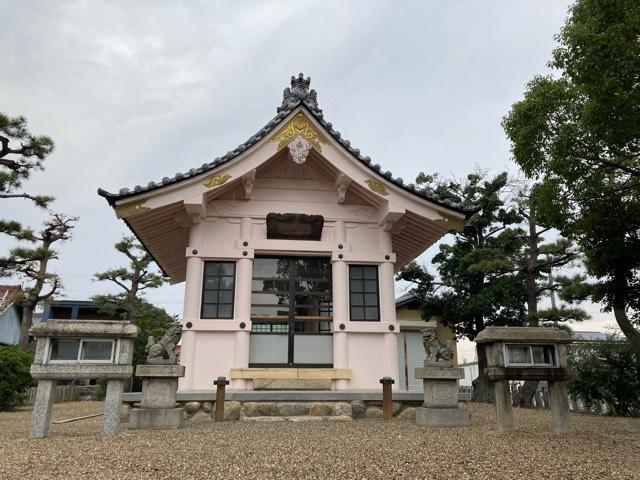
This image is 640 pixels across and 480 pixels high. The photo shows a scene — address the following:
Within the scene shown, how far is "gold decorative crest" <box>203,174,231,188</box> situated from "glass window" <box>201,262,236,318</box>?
4.93 feet

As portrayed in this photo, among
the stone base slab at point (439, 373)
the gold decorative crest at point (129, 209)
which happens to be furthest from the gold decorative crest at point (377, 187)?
the gold decorative crest at point (129, 209)

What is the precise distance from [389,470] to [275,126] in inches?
257

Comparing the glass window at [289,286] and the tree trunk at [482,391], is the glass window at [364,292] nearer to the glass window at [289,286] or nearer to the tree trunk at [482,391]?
the glass window at [289,286]

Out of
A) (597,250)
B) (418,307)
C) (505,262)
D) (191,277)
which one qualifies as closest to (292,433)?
(191,277)

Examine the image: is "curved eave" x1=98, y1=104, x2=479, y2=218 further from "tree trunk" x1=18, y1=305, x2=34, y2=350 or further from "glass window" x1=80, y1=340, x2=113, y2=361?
"tree trunk" x1=18, y1=305, x2=34, y2=350

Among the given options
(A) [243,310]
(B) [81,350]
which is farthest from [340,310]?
(B) [81,350]

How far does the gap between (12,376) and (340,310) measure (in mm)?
10813

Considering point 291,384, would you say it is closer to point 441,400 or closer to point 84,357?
point 441,400

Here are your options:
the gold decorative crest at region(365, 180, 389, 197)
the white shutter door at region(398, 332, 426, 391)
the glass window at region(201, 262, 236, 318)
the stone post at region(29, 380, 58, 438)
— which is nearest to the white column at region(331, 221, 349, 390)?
the gold decorative crest at region(365, 180, 389, 197)

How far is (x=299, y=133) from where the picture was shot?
28.9 ft

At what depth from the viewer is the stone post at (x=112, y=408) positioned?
5.72 metres

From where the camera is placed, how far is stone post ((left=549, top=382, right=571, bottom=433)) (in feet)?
19.1

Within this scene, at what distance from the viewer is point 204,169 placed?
8336 millimetres

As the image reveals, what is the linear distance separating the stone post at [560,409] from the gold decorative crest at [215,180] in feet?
20.5
